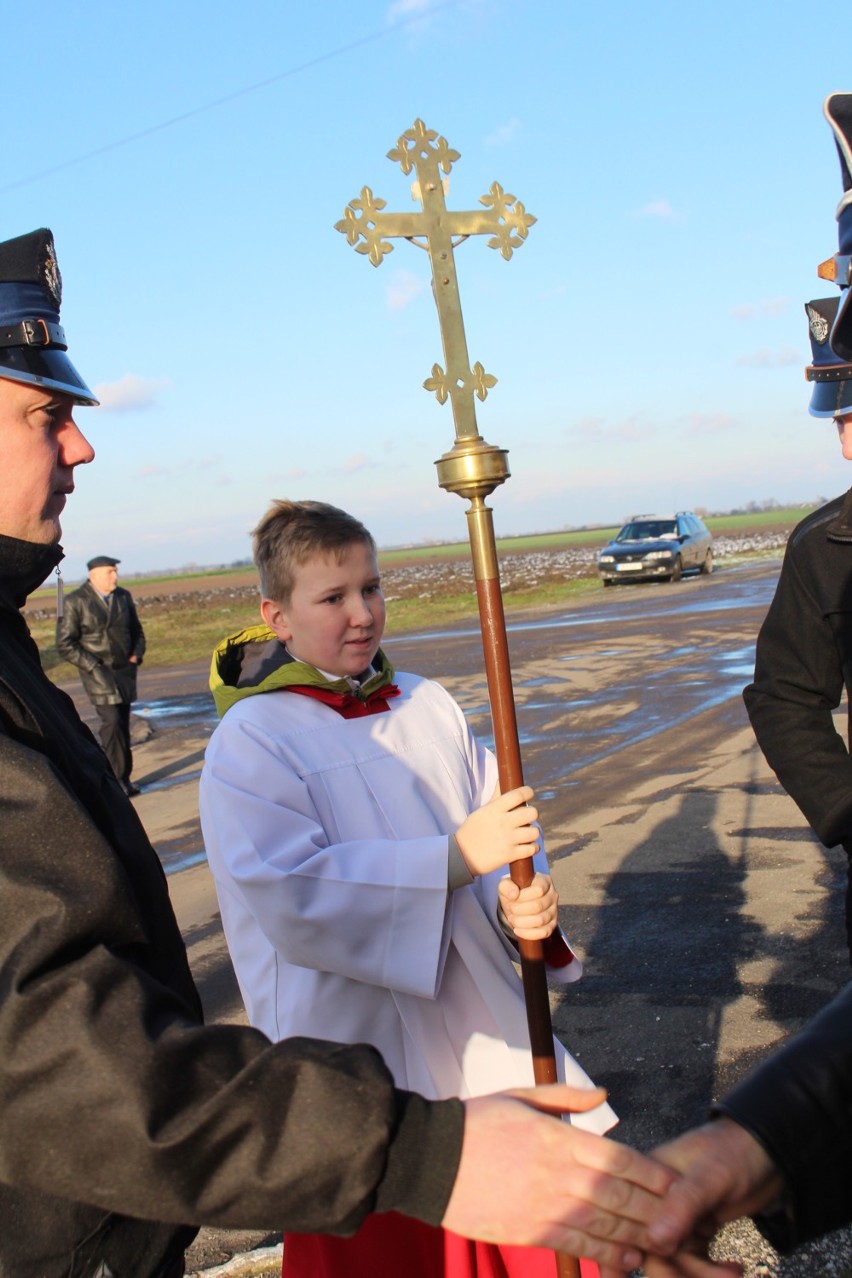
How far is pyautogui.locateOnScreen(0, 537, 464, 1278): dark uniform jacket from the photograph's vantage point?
138 cm

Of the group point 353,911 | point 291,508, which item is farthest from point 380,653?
point 353,911

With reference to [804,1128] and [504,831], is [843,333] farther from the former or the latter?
[804,1128]

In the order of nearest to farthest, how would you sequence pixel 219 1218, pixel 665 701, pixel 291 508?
pixel 219 1218, pixel 291 508, pixel 665 701

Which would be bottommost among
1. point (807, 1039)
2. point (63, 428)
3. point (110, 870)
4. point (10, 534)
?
point (807, 1039)

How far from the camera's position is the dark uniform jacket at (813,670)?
302cm

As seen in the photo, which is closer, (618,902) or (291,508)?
(291,508)

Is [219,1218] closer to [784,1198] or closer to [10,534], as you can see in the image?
[784,1198]

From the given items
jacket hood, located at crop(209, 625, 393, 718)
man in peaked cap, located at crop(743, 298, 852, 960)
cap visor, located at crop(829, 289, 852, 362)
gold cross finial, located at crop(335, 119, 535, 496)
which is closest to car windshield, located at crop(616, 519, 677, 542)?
man in peaked cap, located at crop(743, 298, 852, 960)

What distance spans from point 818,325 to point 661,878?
3.89m

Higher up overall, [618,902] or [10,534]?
[10,534]

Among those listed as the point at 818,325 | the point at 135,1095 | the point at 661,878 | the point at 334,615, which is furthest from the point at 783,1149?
the point at 661,878

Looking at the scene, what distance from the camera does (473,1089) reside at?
2.47 metres

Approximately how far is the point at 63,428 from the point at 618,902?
468cm

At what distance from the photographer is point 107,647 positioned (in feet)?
34.6
